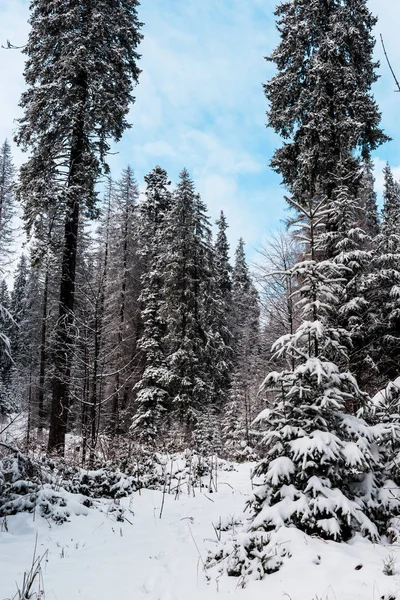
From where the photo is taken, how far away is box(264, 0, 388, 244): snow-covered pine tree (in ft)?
39.7

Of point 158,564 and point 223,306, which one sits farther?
point 223,306

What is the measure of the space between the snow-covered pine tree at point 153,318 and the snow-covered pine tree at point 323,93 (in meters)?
11.0

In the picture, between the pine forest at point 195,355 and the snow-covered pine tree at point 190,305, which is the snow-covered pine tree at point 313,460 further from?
the snow-covered pine tree at point 190,305

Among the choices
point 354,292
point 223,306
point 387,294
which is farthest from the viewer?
point 223,306

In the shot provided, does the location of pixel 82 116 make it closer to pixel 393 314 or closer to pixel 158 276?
pixel 393 314

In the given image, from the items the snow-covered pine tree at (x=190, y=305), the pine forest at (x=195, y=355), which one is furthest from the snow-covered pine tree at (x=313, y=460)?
the snow-covered pine tree at (x=190, y=305)

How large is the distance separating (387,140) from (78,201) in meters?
10.1

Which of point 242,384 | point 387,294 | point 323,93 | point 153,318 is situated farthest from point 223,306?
point 387,294

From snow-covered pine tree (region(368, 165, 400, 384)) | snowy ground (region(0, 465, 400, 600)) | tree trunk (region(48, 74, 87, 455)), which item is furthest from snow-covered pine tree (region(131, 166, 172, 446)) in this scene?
snowy ground (region(0, 465, 400, 600))

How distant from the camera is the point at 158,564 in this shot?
4395mm

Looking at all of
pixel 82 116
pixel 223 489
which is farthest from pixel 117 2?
pixel 223 489

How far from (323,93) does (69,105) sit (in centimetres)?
776

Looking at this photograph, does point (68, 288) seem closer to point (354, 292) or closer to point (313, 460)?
point (354, 292)

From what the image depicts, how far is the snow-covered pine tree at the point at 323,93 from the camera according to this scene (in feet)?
39.7
